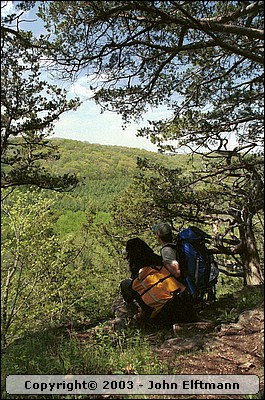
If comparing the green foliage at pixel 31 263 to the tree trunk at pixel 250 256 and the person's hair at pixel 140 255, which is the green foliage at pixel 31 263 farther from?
the person's hair at pixel 140 255

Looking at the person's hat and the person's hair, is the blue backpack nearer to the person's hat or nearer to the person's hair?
the person's hat

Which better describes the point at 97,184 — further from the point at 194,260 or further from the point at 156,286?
the point at 156,286

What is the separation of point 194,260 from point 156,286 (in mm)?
486

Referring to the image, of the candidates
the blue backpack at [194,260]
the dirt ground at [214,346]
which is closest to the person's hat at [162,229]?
the blue backpack at [194,260]

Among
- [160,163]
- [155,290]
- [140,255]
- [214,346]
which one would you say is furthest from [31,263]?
[214,346]

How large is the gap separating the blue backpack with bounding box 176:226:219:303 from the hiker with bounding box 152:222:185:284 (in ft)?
0.30

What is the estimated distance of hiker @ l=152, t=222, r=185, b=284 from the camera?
352 cm

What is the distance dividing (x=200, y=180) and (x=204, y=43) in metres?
3.24

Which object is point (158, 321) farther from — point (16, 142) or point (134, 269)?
point (16, 142)

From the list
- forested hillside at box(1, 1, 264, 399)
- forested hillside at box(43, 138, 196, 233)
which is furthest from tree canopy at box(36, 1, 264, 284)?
forested hillside at box(43, 138, 196, 233)

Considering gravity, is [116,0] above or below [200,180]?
above

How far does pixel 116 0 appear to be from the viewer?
309 cm

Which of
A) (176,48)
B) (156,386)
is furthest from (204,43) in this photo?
(156,386)

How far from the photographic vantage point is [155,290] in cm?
348
